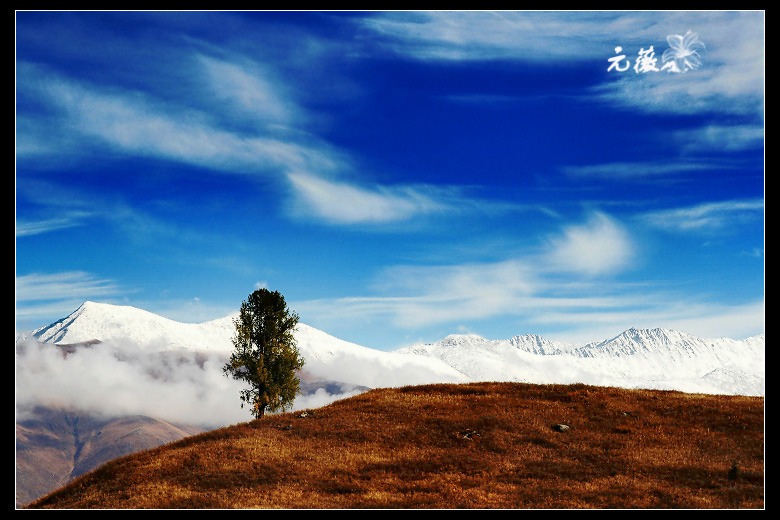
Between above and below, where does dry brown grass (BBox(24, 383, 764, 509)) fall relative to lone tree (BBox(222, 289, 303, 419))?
below

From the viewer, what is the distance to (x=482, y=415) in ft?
125

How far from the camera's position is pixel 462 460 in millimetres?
29531

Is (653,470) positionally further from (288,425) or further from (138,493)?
(138,493)

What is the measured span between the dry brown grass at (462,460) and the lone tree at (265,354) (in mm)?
12408

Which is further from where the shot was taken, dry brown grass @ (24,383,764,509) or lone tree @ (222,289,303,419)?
lone tree @ (222,289,303,419)

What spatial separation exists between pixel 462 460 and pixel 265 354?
1183 inches

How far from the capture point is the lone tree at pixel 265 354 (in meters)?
53.4

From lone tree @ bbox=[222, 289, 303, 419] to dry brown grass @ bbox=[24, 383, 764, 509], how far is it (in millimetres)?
12408

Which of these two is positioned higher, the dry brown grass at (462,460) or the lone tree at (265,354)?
the lone tree at (265,354)

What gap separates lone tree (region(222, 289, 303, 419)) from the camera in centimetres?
5341
